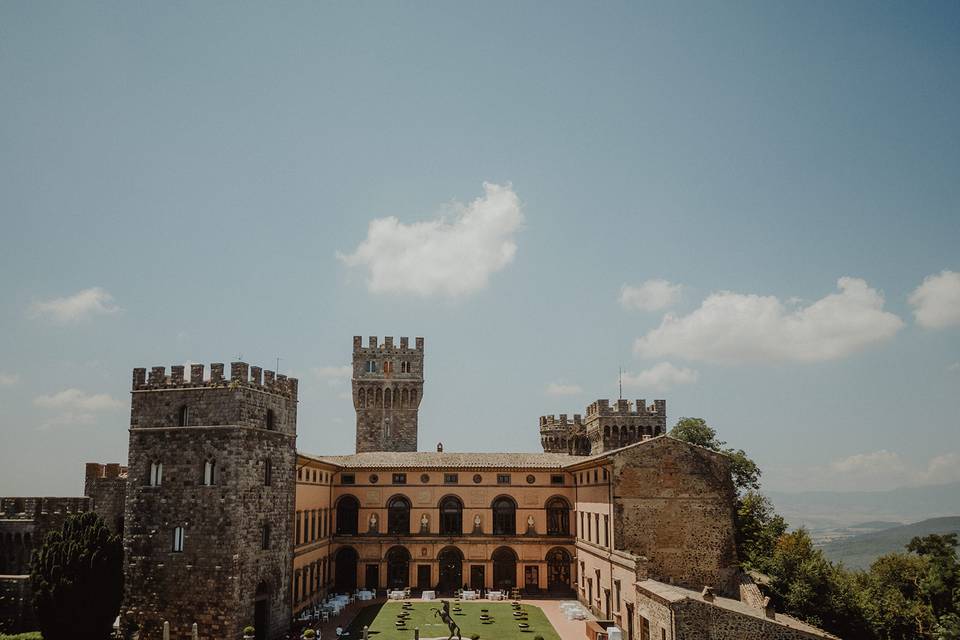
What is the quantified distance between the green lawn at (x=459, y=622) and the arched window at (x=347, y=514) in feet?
25.1

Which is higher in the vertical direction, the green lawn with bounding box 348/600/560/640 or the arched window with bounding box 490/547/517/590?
the arched window with bounding box 490/547/517/590

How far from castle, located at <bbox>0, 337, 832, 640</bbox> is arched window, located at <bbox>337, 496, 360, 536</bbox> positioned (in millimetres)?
79

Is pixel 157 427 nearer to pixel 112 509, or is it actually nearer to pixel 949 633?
pixel 112 509

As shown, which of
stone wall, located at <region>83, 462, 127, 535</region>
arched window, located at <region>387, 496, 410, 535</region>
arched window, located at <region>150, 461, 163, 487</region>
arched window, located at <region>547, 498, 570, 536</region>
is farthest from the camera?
arched window, located at <region>387, 496, 410, 535</region>

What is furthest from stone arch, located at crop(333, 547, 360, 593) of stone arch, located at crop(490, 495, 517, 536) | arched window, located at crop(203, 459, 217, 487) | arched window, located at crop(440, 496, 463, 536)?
arched window, located at crop(203, 459, 217, 487)

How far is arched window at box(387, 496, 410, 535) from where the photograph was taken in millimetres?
53031

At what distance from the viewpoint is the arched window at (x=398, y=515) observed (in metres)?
53.0

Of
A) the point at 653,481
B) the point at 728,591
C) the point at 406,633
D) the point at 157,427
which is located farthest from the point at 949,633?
the point at 157,427

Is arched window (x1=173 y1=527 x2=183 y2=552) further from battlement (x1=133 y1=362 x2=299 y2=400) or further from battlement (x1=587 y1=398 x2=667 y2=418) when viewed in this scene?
battlement (x1=587 y1=398 x2=667 y2=418)

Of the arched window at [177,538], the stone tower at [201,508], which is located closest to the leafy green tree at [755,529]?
the stone tower at [201,508]

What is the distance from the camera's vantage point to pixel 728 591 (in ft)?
124

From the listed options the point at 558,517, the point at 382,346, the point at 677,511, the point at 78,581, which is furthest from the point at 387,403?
the point at 78,581

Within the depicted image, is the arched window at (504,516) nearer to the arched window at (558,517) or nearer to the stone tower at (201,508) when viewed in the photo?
the arched window at (558,517)

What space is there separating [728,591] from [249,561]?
25944 mm
